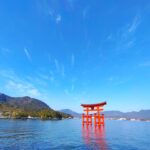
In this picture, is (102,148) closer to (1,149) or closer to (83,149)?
(83,149)

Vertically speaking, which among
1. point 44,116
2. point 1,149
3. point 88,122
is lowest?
point 1,149

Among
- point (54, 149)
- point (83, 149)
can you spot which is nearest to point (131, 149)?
point (83, 149)

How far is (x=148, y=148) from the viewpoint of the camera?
105ft

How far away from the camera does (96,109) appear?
73.4 m

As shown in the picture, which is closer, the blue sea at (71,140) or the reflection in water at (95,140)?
the blue sea at (71,140)

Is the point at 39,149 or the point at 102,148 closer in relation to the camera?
the point at 39,149

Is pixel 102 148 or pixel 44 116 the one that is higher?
pixel 44 116

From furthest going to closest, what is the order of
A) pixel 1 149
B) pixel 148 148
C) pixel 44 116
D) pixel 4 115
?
pixel 4 115
pixel 44 116
pixel 148 148
pixel 1 149

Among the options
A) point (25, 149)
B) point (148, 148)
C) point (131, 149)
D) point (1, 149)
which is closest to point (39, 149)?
point (25, 149)

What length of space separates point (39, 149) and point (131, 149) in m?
13.2

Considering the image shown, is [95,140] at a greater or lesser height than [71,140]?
greater

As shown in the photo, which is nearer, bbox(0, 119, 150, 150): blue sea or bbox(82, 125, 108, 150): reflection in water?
bbox(0, 119, 150, 150): blue sea

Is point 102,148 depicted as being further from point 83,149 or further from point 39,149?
point 39,149

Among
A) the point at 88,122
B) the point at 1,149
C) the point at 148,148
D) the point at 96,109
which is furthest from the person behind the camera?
the point at 88,122
